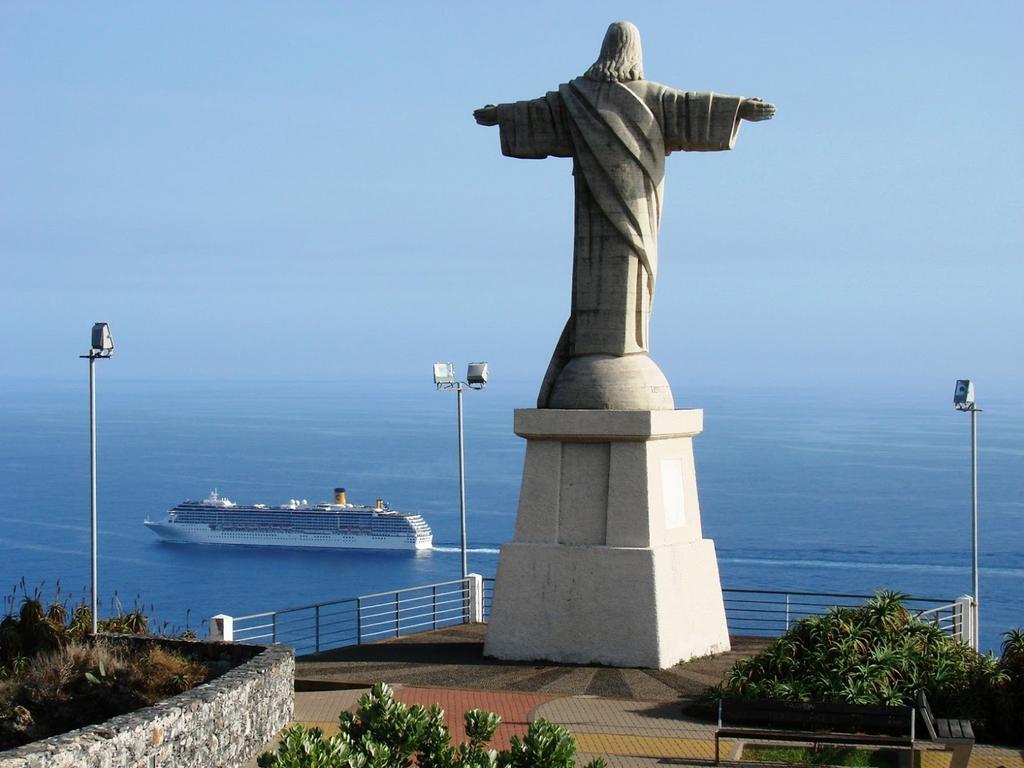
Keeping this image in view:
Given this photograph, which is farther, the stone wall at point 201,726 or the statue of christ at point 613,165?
the statue of christ at point 613,165

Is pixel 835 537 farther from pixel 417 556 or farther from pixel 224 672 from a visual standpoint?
pixel 224 672

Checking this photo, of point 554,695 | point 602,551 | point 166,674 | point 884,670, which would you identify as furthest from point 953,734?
point 166,674

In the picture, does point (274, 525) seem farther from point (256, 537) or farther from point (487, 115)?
point (487, 115)

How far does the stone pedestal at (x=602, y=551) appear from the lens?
16.8 m

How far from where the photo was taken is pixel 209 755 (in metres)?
12.3

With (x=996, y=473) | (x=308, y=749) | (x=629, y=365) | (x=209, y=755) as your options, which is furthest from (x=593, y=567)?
(x=996, y=473)

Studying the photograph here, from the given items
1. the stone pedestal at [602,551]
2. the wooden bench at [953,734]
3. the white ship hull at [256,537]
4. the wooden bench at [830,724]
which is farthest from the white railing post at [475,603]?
the white ship hull at [256,537]

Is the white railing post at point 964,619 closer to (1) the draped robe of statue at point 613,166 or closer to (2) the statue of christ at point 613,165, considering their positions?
(2) the statue of christ at point 613,165

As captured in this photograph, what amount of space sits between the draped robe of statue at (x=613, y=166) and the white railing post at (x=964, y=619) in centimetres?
555

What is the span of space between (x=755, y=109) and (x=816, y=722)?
7.48m

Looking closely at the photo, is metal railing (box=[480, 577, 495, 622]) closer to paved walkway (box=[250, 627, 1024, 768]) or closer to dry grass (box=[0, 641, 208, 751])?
paved walkway (box=[250, 627, 1024, 768])

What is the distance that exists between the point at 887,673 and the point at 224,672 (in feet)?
22.0

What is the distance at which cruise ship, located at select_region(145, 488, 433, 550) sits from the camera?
84188 millimetres

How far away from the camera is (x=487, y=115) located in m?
17.9
